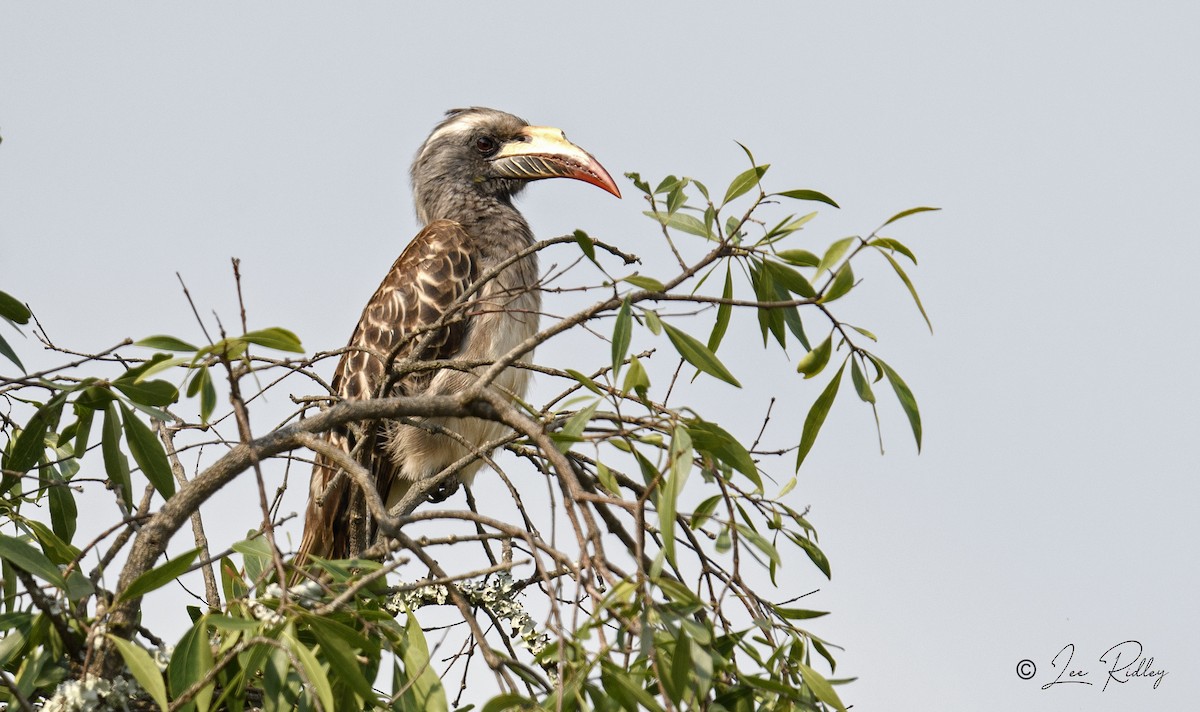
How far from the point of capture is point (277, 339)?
1.91 metres

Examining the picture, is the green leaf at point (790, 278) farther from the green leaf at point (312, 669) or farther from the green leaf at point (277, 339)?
the green leaf at point (312, 669)

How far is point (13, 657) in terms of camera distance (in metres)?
2.15

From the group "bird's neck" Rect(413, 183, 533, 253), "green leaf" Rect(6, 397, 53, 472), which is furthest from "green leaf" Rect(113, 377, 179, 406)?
"bird's neck" Rect(413, 183, 533, 253)

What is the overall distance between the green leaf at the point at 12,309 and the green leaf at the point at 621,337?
4.83 feet

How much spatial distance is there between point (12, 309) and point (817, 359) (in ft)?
5.72

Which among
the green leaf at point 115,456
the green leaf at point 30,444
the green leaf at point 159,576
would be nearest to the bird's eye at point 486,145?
the green leaf at point 30,444

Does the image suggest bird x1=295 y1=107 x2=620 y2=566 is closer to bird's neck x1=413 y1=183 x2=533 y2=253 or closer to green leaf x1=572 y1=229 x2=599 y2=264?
bird's neck x1=413 y1=183 x2=533 y2=253

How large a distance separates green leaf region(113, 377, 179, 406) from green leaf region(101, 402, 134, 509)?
69 millimetres

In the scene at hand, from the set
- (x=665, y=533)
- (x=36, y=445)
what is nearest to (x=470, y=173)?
(x=36, y=445)

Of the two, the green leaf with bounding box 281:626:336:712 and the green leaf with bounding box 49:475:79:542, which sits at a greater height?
the green leaf with bounding box 49:475:79:542

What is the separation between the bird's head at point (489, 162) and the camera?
5781 millimetres

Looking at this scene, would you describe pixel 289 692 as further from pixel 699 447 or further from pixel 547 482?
pixel 699 447

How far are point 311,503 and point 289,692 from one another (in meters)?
2.78

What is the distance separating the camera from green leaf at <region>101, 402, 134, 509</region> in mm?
2404
